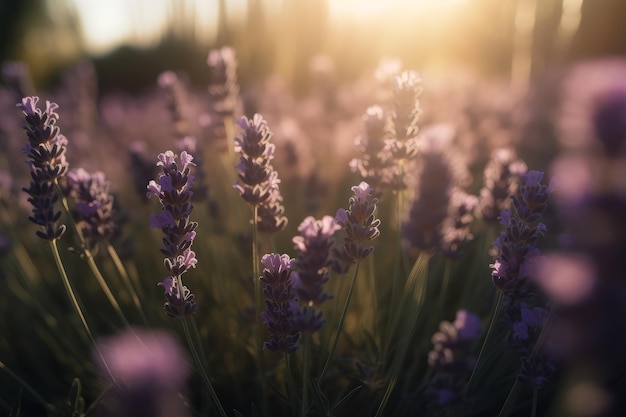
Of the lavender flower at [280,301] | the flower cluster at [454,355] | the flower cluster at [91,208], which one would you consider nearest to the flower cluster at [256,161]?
the lavender flower at [280,301]

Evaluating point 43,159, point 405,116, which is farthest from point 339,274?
point 43,159

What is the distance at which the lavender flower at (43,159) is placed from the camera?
168 centimetres

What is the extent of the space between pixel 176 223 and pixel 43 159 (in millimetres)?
505

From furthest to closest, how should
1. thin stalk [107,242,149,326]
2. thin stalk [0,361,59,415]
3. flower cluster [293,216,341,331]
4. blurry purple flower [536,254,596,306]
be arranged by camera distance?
1. thin stalk [107,242,149,326]
2. thin stalk [0,361,59,415]
3. flower cluster [293,216,341,331]
4. blurry purple flower [536,254,596,306]

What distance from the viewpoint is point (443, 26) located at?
1083cm

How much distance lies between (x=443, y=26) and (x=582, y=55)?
3.39 meters

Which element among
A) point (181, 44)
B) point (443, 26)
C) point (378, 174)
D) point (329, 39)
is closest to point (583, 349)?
point (378, 174)

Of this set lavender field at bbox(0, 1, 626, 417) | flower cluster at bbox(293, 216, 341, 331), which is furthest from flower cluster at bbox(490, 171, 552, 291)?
flower cluster at bbox(293, 216, 341, 331)

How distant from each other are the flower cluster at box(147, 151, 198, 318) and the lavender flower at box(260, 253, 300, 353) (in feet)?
0.76

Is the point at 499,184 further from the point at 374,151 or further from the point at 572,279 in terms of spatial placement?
the point at 572,279

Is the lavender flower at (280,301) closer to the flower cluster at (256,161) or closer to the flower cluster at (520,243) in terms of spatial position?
the flower cluster at (256,161)

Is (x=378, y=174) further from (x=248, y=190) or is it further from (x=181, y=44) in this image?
(x=181, y=44)

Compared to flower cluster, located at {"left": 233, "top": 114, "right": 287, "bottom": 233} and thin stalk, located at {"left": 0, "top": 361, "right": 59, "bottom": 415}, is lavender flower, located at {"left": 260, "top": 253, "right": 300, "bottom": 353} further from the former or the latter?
thin stalk, located at {"left": 0, "top": 361, "right": 59, "bottom": 415}

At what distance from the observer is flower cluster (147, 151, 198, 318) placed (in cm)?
149
